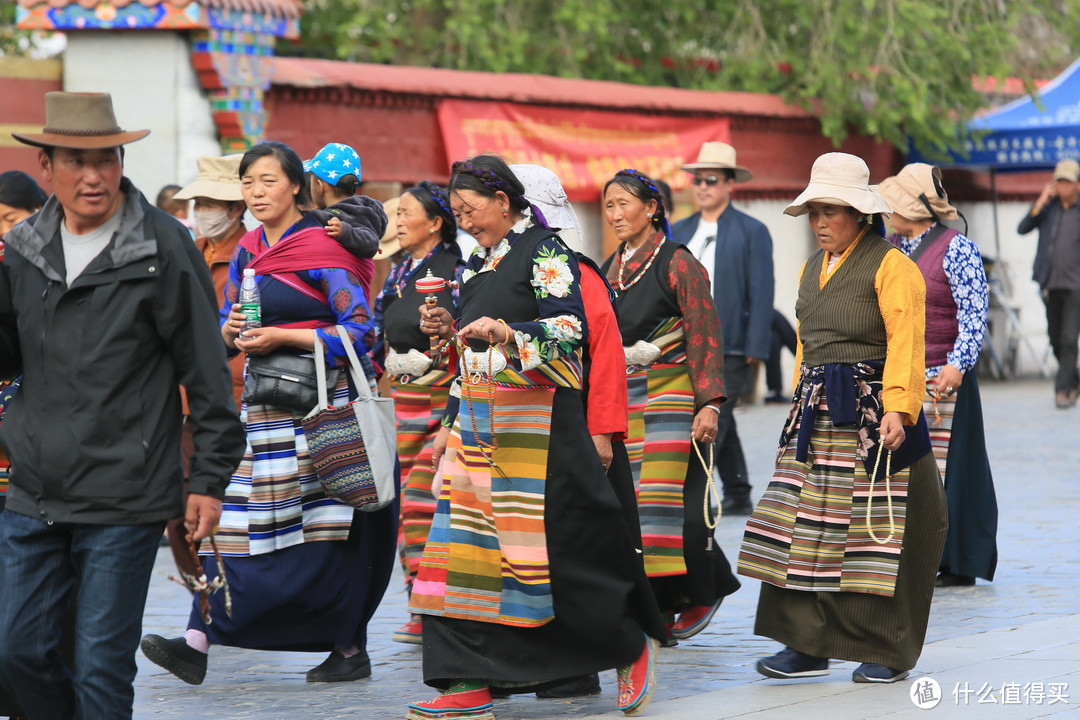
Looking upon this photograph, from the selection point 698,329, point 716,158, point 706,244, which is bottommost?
point 698,329

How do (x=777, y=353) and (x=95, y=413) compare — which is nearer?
(x=95, y=413)

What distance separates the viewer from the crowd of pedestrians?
4078mm

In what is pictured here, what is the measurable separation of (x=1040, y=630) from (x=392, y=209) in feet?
12.2

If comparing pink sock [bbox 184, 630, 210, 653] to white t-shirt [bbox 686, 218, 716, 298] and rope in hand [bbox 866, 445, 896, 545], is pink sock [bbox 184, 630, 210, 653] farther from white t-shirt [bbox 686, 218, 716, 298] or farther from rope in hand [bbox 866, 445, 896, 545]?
white t-shirt [bbox 686, 218, 716, 298]

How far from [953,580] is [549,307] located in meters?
3.33

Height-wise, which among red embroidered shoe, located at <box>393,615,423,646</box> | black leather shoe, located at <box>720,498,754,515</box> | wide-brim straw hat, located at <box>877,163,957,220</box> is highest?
wide-brim straw hat, located at <box>877,163,957,220</box>

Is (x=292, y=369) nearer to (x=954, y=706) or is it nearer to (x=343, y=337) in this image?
(x=343, y=337)

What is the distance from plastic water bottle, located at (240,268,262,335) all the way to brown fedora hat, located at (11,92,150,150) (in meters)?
1.68

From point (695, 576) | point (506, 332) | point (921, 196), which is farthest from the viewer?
point (921, 196)

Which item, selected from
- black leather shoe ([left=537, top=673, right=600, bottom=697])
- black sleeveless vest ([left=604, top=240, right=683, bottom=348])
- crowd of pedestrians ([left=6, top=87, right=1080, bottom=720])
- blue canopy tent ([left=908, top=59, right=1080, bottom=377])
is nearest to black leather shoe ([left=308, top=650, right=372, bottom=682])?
crowd of pedestrians ([left=6, top=87, right=1080, bottom=720])

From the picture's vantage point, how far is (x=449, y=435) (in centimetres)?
557

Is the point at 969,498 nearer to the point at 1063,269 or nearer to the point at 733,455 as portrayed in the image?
the point at 733,455

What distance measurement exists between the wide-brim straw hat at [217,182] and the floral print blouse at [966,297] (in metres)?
3.21

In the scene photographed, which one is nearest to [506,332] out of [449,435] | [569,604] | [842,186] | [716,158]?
[449,435]
